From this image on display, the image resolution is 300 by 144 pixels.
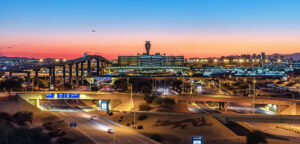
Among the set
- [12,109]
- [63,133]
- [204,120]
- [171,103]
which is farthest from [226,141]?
[12,109]

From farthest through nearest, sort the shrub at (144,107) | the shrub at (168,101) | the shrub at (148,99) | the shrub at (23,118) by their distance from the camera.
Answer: the shrub at (168,101) < the shrub at (148,99) < the shrub at (144,107) < the shrub at (23,118)

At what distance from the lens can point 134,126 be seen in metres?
39.6

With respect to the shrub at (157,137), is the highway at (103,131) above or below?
above

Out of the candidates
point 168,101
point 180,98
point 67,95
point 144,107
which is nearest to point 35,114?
point 67,95

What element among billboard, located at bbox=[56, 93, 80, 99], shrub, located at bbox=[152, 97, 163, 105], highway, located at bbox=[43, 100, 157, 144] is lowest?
highway, located at bbox=[43, 100, 157, 144]

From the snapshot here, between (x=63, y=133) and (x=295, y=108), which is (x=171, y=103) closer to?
(x=295, y=108)

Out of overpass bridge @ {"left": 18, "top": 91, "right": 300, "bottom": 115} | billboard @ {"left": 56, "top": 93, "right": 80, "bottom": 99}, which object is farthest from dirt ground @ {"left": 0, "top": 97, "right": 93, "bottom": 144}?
billboard @ {"left": 56, "top": 93, "right": 80, "bottom": 99}

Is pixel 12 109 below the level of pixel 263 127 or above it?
above

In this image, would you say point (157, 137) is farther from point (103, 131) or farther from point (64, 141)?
point (64, 141)

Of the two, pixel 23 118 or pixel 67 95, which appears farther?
pixel 67 95

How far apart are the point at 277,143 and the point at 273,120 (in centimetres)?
1029

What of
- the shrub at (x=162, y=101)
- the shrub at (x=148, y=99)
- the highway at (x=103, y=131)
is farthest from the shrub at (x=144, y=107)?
the highway at (x=103, y=131)

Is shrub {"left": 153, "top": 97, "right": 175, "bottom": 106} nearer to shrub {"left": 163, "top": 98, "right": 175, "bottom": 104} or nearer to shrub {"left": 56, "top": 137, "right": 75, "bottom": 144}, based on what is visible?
shrub {"left": 163, "top": 98, "right": 175, "bottom": 104}

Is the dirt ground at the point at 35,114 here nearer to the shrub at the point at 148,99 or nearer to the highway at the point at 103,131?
the highway at the point at 103,131
